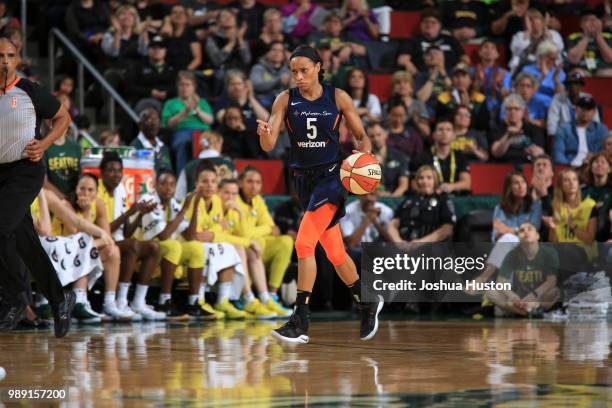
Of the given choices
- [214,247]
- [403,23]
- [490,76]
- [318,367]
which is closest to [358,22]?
[403,23]

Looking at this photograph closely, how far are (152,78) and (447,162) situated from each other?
382cm

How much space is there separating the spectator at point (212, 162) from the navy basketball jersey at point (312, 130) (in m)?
4.23

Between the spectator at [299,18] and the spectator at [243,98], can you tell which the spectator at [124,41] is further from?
the spectator at [299,18]

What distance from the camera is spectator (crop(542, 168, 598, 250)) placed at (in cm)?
1241

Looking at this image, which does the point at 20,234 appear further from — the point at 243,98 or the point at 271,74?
the point at 271,74

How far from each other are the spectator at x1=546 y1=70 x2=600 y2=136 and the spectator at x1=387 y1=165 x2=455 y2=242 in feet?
8.63

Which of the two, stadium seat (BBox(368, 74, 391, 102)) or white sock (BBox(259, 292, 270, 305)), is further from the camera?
stadium seat (BBox(368, 74, 391, 102))

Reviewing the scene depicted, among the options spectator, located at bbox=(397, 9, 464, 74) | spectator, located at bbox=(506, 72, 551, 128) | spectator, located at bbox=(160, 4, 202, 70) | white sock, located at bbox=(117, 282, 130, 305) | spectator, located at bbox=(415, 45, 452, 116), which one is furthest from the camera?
spectator, located at bbox=(397, 9, 464, 74)

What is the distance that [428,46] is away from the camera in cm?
1595

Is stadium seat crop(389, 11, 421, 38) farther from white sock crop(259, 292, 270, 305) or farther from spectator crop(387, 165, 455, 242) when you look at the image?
white sock crop(259, 292, 270, 305)

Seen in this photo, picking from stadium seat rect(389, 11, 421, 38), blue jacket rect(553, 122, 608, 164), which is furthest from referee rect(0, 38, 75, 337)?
stadium seat rect(389, 11, 421, 38)

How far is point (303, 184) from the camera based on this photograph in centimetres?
840

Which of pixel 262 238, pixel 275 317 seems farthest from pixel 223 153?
pixel 275 317

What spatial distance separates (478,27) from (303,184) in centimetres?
960
